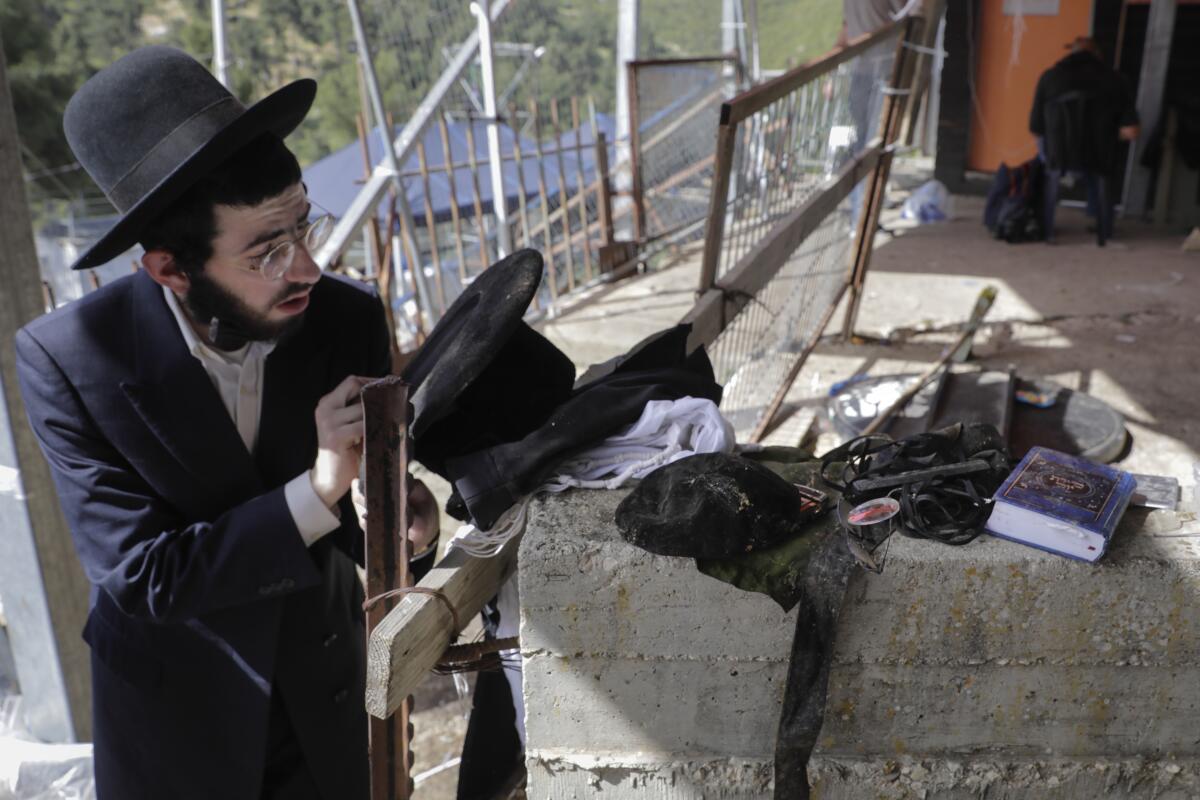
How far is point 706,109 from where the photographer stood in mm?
9562

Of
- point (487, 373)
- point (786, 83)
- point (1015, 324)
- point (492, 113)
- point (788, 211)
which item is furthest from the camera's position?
point (492, 113)

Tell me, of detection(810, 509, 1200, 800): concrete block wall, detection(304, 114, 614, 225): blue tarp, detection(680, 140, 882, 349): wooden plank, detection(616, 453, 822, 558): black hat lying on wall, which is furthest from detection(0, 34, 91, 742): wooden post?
detection(304, 114, 614, 225): blue tarp

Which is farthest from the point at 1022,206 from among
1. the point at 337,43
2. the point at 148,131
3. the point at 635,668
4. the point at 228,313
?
the point at 337,43

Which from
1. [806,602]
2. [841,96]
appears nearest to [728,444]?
[806,602]

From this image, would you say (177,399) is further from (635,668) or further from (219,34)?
(219,34)

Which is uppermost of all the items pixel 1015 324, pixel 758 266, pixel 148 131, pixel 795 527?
pixel 148 131

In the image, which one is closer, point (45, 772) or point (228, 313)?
point (228, 313)

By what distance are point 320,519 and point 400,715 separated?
1.17 feet

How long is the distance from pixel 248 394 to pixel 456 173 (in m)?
13.0

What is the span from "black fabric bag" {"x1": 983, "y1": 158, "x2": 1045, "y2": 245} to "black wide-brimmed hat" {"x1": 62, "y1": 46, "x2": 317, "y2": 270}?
9.02 meters

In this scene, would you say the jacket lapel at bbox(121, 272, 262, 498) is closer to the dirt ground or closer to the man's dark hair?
the man's dark hair

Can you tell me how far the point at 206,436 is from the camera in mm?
1778

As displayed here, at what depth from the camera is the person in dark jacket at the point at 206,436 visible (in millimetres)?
1594

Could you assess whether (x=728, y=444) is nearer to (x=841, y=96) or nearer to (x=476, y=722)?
(x=476, y=722)
